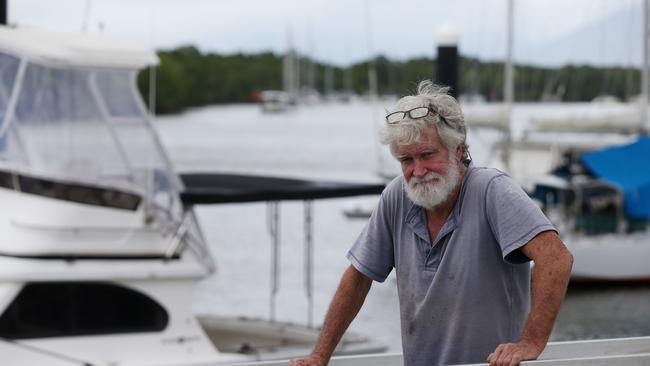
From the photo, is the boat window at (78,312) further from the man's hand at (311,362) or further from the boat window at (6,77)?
the man's hand at (311,362)

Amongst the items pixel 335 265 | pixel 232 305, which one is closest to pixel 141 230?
pixel 232 305

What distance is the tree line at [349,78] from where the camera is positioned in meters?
56.3

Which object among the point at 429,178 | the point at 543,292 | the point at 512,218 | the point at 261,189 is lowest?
the point at 261,189

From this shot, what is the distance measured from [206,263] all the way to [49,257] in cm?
157

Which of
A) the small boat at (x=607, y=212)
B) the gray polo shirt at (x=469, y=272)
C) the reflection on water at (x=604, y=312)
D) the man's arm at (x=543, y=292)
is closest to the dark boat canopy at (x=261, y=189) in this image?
the gray polo shirt at (x=469, y=272)

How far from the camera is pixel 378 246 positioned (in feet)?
15.3

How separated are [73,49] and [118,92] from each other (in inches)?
28.2

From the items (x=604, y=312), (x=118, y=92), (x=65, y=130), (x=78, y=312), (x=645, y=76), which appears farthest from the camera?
(x=645, y=76)

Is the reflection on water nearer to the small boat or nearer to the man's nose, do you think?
the small boat

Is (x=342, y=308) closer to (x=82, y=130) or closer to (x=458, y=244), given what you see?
(x=458, y=244)

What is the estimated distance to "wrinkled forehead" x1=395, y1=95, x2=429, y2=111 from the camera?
4.36 meters

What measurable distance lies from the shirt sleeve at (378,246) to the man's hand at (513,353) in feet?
2.15

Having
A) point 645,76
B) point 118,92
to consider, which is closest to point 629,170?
point 645,76

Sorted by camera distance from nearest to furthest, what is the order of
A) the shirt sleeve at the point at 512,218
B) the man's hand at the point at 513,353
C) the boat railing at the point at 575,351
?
the man's hand at the point at 513,353 → the shirt sleeve at the point at 512,218 → the boat railing at the point at 575,351
